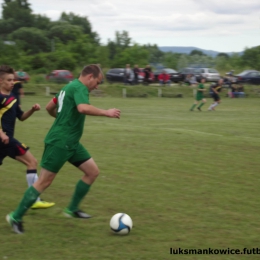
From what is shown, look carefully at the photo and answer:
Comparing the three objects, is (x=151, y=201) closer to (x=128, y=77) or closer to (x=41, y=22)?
(x=128, y=77)

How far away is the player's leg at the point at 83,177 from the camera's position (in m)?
6.20

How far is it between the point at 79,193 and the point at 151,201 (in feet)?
4.49

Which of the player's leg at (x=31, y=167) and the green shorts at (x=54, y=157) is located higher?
the green shorts at (x=54, y=157)

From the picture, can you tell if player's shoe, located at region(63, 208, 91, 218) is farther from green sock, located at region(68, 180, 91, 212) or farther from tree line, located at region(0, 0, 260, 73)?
tree line, located at region(0, 0, 260, 73)

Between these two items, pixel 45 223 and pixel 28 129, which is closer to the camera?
pixel 45 223

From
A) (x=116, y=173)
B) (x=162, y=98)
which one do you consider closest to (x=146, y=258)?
(x=116, y=173)

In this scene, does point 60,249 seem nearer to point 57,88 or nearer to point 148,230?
point 148,230

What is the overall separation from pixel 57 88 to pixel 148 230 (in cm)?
3217

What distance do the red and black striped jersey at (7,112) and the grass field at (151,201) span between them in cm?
113

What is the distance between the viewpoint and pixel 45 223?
249 inches

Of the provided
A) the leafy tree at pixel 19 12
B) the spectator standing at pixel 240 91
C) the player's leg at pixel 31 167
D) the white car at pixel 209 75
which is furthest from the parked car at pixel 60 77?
the leafy tree at pixel 19 12

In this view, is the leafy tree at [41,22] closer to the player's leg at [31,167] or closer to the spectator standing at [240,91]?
the spectator standing at [240,91]

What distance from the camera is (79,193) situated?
6.44 metres

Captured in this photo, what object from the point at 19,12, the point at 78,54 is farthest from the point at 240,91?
the point at 19,12
